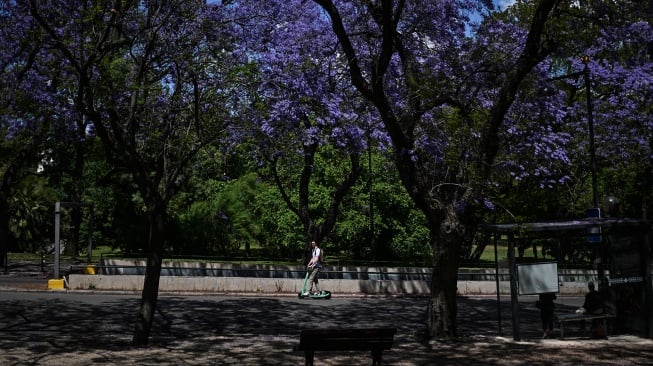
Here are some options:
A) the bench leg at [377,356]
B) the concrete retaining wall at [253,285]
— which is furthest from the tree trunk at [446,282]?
the concrete retaining wall at [253,285]

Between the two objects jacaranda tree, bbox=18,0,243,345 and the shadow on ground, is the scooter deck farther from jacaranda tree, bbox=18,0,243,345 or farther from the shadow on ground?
jacaranda tree, bbox=18,0,243,345

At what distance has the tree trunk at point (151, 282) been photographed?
11.8 metres

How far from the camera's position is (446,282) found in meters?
12.5

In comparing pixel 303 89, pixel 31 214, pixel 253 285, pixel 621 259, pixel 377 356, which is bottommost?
pixel 377 356

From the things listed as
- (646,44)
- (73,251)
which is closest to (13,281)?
(73,251)

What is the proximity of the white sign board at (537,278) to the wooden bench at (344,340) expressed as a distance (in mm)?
4982

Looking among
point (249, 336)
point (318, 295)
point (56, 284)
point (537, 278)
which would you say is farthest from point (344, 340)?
point (56, 284)

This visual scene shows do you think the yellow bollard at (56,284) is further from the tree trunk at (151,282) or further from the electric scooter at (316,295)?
the tree trunk at (151,282)

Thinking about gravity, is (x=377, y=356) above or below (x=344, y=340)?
below

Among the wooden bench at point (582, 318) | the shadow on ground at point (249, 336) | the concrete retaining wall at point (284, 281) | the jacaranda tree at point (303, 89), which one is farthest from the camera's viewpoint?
the concrete retaining wall at point (284, 281)

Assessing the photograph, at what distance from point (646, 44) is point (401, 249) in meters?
18.8

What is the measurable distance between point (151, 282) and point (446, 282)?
532 cm

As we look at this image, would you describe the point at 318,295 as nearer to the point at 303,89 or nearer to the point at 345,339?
the point at 303,89

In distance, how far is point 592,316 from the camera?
12992 millimetres
